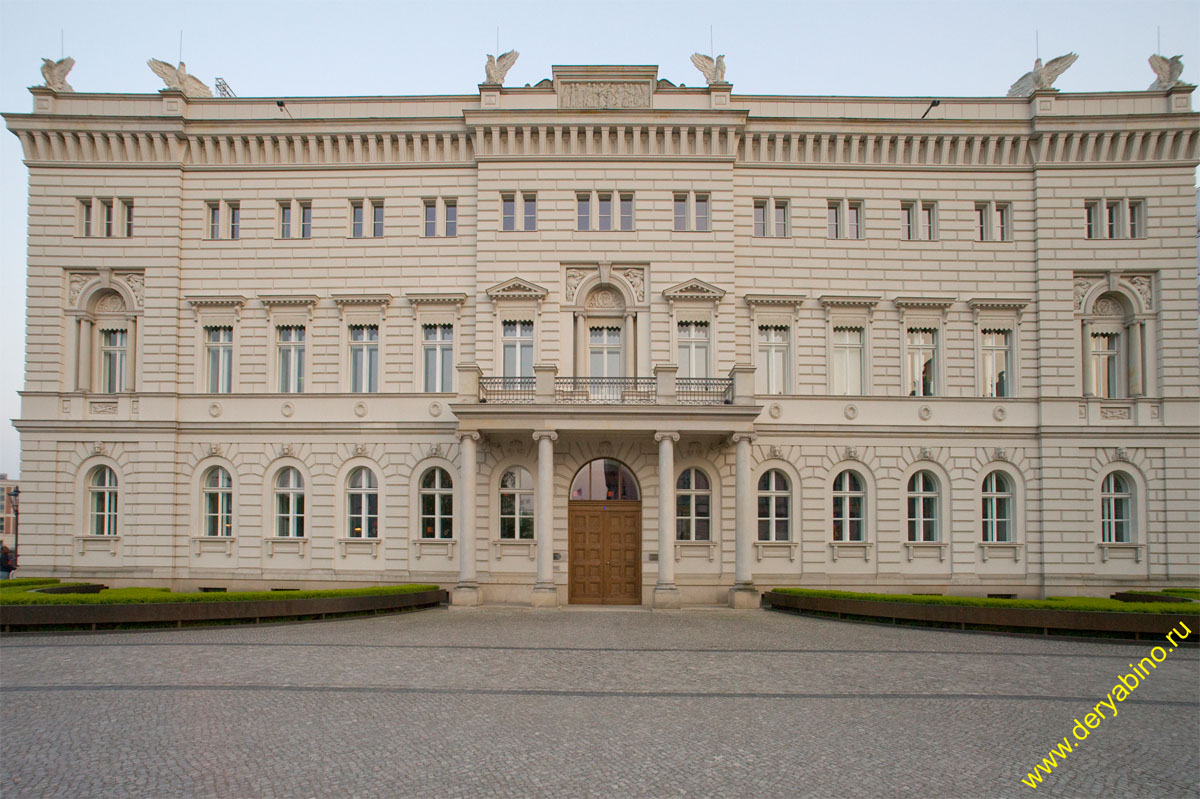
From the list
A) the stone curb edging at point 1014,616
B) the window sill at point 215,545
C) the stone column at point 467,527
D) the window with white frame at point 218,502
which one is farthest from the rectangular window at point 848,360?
the window sill at point 215,545

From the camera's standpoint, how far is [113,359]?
31641mm

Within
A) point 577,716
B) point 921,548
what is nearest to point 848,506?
point 921,548

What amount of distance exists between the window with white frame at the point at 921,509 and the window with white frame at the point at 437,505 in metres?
17.1

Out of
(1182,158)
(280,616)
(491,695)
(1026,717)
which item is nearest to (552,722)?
(491,695)

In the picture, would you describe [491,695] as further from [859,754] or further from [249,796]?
[859,754]

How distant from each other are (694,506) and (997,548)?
1138cm

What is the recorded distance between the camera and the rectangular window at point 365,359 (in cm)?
3097

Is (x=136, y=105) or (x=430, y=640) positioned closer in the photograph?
(x=430, y=640)

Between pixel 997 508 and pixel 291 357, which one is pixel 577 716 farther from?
pixel 997 508

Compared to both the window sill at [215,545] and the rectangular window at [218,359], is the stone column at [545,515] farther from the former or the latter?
the rectangular window at [218,359]

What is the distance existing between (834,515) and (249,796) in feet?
80.0

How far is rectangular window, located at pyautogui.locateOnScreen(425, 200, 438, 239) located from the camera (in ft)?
103

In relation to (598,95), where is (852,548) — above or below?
below

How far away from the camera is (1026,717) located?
42.9ft
